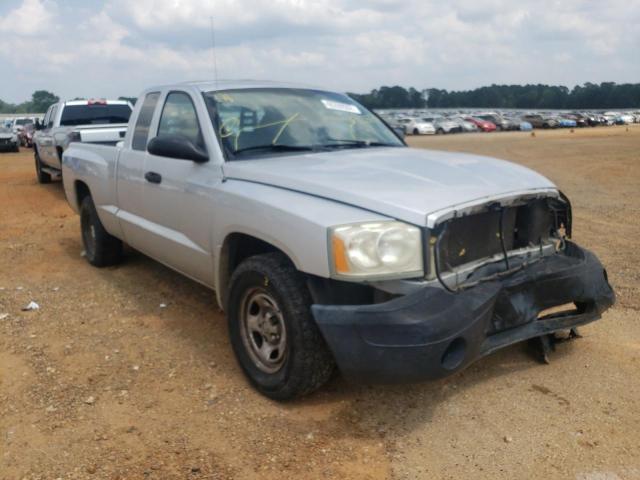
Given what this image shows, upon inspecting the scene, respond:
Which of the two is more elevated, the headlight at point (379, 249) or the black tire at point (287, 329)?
the headlight at point (379, 249)

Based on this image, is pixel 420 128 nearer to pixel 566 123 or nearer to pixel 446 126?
pixel 446 126

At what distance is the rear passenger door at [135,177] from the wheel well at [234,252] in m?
1.31

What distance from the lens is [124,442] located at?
3266mm

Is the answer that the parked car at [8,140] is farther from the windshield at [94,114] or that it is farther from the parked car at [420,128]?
the parked car at [420,128]

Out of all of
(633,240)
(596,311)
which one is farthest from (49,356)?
(633,240)

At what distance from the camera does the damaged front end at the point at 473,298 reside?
2943 mm

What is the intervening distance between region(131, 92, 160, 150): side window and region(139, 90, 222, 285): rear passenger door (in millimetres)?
213

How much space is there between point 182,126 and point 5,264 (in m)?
3.47

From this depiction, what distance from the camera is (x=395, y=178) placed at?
348cm

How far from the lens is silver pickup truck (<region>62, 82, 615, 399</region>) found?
3031 millimetres

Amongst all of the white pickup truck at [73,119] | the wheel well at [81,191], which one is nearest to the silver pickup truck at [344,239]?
the wheel well at [81,191]

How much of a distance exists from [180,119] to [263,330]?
186 cm

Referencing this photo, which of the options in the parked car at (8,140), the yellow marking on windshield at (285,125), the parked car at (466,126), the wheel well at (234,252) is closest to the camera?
the wheel well at (234,252)

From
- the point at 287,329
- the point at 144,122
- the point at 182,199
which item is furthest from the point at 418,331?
the point at 144,122
